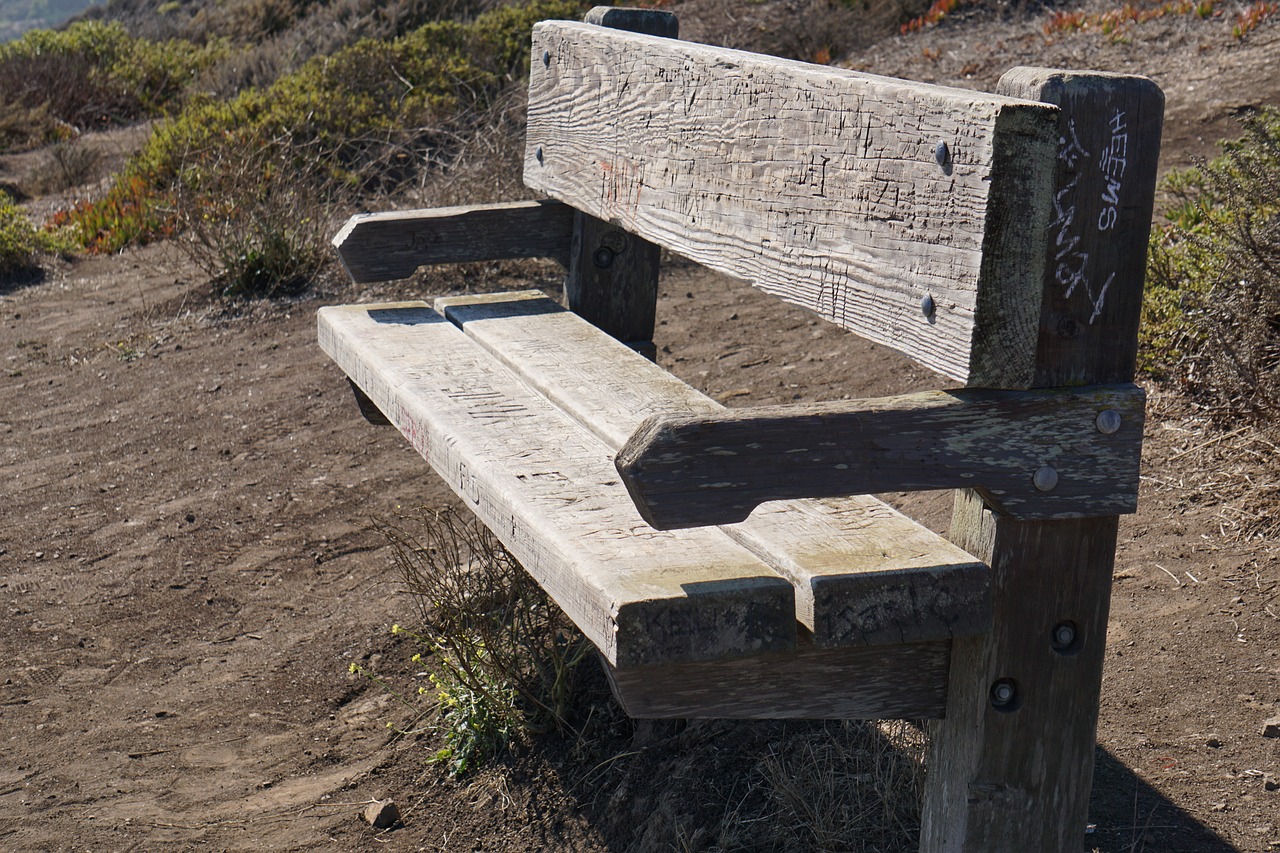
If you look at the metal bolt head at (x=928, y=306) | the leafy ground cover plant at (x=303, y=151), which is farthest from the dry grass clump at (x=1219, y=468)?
the leafy ground cover plant at (x=303, y=151)

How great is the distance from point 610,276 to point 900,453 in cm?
185

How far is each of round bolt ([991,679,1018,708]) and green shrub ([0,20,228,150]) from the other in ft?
41.7

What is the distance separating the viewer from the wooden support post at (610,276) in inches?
131

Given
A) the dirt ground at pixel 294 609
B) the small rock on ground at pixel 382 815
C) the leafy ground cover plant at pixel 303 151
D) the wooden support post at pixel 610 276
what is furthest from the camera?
the leafy ground cover plant at pixel 303 151

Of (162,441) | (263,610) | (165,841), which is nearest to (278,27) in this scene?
(162,441)

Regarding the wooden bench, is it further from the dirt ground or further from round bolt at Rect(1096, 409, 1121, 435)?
the dirt ground

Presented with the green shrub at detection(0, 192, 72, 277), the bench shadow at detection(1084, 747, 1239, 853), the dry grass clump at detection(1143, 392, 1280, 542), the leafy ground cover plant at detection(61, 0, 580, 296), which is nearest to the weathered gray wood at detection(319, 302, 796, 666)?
the bench shadow at detection(1084, 747, 1239, 853)

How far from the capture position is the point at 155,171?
888 centimetres

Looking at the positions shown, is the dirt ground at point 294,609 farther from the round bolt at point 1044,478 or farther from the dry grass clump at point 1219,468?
the round bolt at point 1044,478

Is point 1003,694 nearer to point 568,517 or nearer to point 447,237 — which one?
point 568,517

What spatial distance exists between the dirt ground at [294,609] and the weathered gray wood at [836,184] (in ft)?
3.49

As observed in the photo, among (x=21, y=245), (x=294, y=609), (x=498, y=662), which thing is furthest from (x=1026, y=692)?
(x=21, y=245)

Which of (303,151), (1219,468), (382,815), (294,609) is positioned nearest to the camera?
(382,815)

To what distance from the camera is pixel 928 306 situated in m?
1.71
